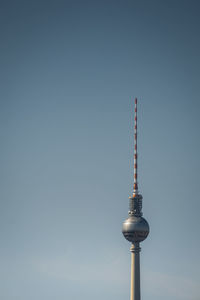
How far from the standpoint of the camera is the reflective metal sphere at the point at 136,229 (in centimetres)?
17300

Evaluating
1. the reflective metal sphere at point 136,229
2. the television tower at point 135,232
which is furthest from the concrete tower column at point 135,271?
the reflective metal sphere at point 136,229

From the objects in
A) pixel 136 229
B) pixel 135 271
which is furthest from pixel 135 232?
pixel 135 271

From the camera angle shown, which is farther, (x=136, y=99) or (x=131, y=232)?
(x=136, y=99)

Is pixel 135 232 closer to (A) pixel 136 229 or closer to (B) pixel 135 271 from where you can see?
(A) pixel 136 229

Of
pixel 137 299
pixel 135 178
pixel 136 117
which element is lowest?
pixel 137 299

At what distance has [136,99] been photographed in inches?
7318

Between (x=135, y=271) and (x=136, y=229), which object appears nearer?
(x=136, y=229)

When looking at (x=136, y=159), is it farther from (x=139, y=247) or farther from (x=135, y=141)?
(x=139, y=247)

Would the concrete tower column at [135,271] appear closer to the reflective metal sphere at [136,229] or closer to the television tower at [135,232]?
the television tower at [135,232]

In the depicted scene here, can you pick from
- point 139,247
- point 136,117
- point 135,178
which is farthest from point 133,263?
point 136,117

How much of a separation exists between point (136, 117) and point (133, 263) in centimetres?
2844

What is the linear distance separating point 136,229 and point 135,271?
8024mm

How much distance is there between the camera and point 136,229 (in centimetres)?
17275

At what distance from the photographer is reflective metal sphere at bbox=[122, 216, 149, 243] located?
17300 cm
